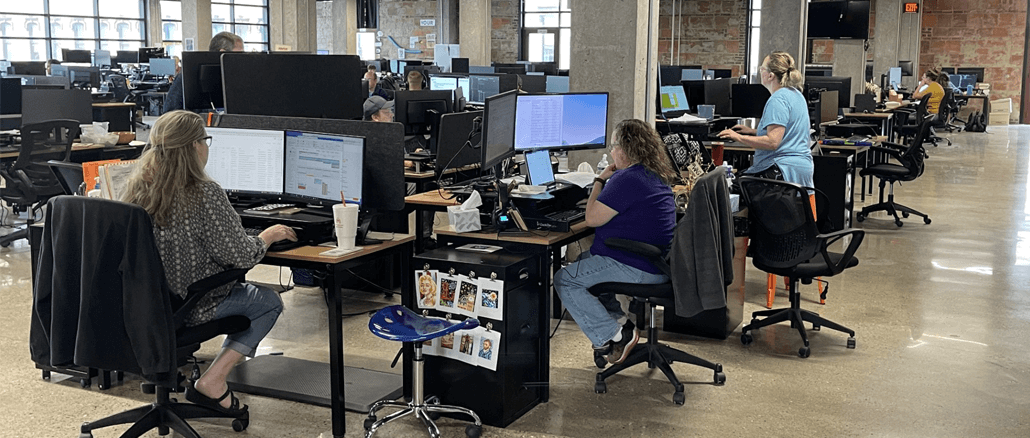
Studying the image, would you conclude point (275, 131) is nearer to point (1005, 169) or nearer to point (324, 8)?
point (1005, 169)

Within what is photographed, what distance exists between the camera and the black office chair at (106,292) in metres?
2.84

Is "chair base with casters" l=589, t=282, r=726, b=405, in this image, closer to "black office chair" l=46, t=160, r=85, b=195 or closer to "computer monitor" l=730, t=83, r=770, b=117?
"black office chair" l=46, t=160, r=85, b=195

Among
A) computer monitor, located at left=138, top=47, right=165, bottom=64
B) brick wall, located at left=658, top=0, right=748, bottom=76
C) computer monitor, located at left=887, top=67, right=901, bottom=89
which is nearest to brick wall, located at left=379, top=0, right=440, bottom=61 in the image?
→ brick wall, located at left=658, top=0, right=748, bottom=76

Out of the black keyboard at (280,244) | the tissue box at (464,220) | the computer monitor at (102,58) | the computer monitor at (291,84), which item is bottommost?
the black keyboard at (280,244)

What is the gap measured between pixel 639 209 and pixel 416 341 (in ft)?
3.48

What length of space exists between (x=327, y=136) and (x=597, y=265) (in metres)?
1.16

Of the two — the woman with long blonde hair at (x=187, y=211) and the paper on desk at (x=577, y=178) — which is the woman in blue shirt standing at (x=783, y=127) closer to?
the paper on desk at (x=577, y=178)

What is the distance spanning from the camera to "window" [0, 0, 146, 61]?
18.1m

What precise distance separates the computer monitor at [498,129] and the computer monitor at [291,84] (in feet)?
3.30

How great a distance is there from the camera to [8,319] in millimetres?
4863

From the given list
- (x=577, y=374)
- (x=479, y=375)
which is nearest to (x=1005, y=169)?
(x=577, y=374)

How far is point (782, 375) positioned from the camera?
4.10 meters

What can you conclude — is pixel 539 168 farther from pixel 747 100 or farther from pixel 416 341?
pixel 747 100

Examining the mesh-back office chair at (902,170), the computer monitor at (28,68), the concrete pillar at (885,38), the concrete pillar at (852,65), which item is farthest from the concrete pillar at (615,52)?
the concrete pillar at (885,38)
